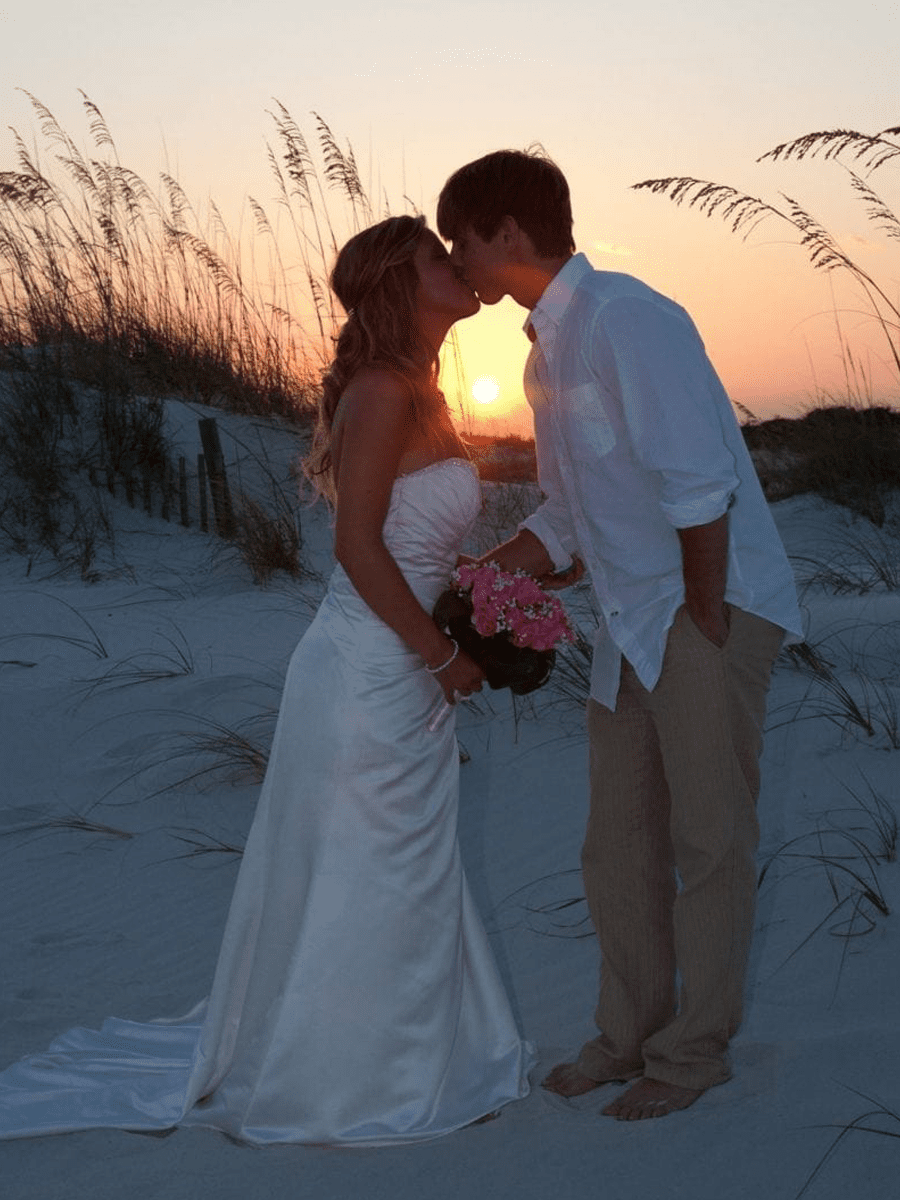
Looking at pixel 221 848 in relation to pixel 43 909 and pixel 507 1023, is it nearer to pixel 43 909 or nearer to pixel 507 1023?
pixel 43 909

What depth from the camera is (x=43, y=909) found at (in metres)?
5.11

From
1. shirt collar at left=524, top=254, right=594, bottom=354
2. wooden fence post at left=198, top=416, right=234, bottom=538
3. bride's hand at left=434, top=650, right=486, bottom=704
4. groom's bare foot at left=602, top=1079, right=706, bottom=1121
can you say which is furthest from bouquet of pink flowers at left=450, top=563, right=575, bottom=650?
wooden fence post at left=198, top=416, right=234, bottom=538

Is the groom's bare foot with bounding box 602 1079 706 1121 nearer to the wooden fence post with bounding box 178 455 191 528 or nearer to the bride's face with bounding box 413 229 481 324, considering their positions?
the bride's face with bounding box 413 229 481 324

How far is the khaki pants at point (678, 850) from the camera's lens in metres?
3.03

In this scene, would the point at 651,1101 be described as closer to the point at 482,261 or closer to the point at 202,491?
the point at 482,261

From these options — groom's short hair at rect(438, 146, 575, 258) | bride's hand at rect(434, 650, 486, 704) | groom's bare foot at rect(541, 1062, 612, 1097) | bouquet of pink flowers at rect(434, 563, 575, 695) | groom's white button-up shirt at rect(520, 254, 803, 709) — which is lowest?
groom's bare foot at rect(541, 1062, 612, 1097)

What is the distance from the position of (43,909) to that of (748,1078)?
2.78 metres

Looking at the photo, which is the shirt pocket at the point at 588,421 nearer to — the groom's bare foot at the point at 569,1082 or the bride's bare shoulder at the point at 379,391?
the bride's bare shoulder at the point at 379,391

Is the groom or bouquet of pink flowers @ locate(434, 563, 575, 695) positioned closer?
the groom

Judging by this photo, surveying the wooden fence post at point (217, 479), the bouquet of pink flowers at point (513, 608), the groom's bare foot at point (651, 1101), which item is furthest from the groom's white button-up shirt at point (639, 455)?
the wooden fence post at point (217, 479)

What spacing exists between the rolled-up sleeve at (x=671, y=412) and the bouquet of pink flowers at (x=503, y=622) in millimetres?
423

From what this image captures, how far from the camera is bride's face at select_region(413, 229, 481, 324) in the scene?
3.18 meters

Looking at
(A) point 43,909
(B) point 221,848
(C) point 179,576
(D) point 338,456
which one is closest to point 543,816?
(B) point 221,848

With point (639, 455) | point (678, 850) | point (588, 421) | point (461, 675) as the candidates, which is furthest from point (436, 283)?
point (678, 850)
